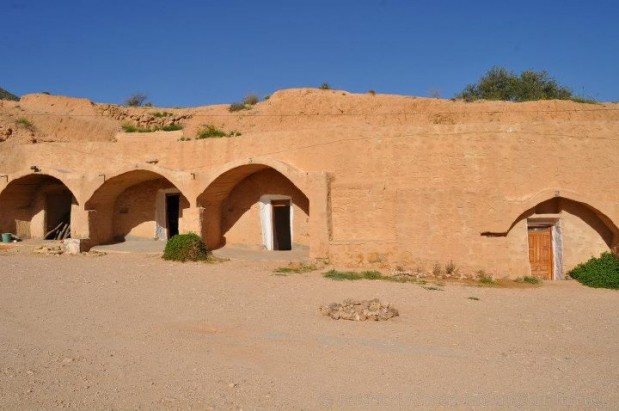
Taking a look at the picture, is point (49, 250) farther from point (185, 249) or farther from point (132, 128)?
point (132, 128)

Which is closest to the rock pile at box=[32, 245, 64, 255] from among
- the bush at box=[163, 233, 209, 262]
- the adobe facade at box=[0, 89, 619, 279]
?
the adobe facade at box=[0, 89, 619, 279]

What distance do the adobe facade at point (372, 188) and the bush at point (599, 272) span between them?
256 millimetres

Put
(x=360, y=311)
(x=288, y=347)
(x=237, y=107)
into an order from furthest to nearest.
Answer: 1. (x=237, y=107)
2. (x=360, y=311)
3. (x=288, y=347)

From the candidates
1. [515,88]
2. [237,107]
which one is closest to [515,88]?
[515,88]

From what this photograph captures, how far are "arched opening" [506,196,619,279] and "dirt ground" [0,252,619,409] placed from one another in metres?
2.35

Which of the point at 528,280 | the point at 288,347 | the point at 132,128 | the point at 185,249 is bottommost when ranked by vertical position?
the point at 528,280

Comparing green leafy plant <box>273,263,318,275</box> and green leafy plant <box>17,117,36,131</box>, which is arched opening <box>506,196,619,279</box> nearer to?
green leafy plant <box>273,263,318,275</box>

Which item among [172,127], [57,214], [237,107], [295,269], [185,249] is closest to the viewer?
[295,269]

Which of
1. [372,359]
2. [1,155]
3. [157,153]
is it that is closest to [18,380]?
[372,359]

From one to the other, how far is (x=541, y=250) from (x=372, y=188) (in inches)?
178

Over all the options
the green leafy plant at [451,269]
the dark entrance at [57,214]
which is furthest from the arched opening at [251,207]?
the dark entrance at [57,214]

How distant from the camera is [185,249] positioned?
1279 cm

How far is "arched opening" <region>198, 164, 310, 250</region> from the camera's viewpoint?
14.7 metres

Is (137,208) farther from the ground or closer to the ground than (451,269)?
farther from the ground
